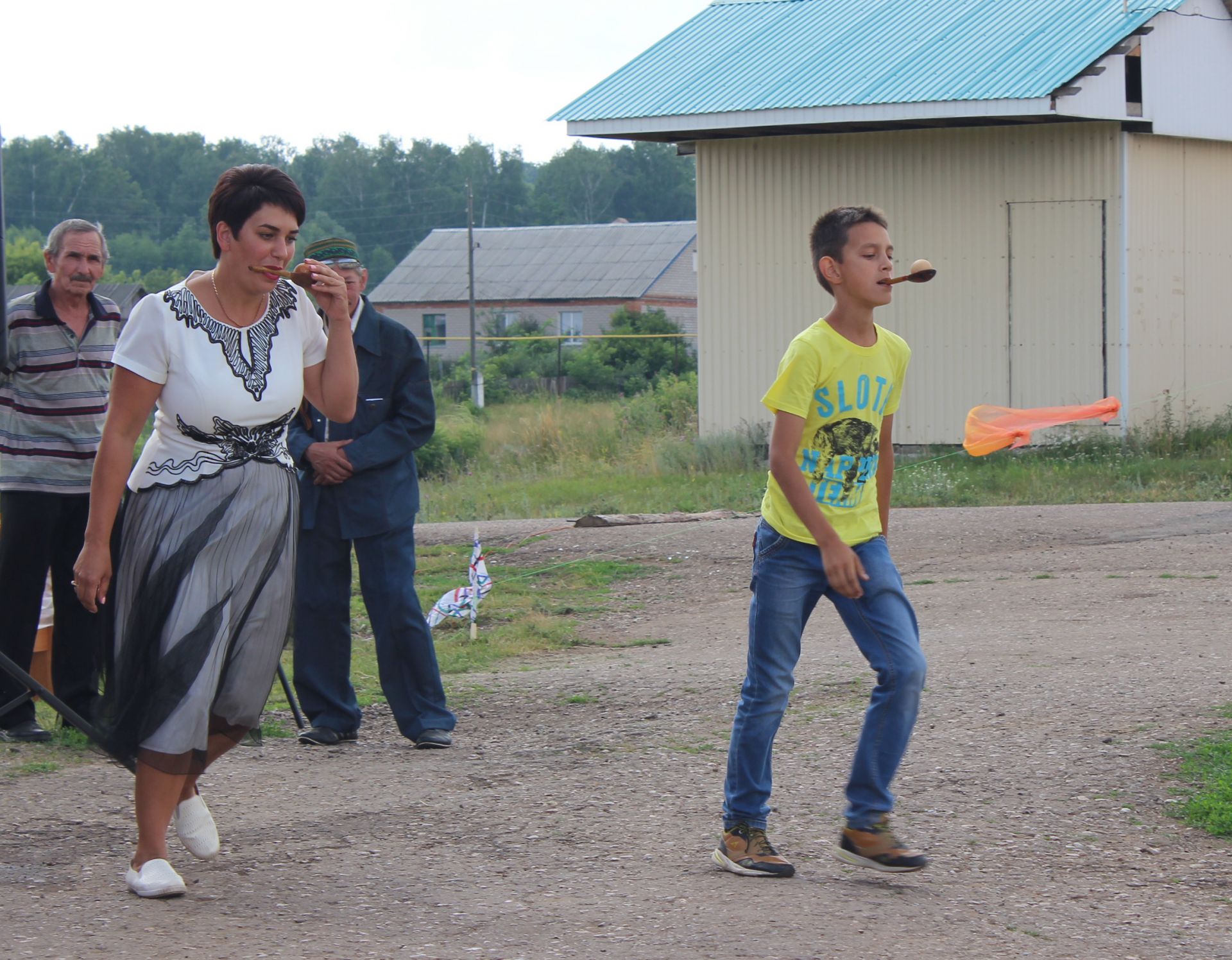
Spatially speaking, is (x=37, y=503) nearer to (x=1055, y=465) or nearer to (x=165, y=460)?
(x=165, y=460)

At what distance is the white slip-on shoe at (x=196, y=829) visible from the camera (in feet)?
14.4

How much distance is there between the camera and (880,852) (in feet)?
14.2

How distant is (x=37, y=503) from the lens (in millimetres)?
6289

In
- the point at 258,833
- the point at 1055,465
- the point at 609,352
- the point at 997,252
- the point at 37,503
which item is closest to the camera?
the point at 258,833

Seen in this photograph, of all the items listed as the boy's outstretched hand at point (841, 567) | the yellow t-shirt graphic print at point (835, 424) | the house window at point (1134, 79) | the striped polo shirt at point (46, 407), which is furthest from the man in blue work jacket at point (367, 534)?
the house window at point (1134, 79)

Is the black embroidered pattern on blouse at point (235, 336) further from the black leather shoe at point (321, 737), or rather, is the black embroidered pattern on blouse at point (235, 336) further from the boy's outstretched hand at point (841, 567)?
the black leather shoe at point (321, 737)

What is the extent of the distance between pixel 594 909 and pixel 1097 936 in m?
1.27

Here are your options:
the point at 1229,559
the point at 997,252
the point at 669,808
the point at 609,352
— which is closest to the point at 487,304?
the point at 609,352

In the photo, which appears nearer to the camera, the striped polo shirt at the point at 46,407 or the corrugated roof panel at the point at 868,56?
the striped polo shirt at the point at 46,407

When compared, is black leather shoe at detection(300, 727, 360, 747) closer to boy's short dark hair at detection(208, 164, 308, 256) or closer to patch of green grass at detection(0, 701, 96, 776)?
patch of green grass at detection(0, 701, 96, 776)

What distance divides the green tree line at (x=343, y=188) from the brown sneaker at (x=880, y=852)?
83.1 metres

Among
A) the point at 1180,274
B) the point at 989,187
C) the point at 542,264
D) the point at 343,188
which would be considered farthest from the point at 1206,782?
the point at 343,188

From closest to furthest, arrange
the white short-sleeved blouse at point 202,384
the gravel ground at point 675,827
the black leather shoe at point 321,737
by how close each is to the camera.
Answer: the gravel ground at point 675,827 → the white short-sleeved blouse at point 202,384 → the black leather shoe at point 321,737

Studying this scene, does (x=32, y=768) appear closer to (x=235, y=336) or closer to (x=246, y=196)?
(x=235, y=336)
